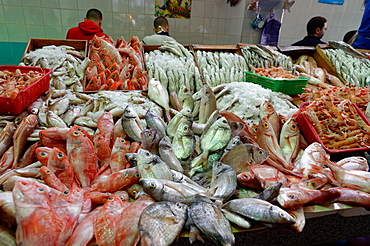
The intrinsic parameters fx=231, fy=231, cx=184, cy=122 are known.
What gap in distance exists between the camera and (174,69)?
10.1 ft

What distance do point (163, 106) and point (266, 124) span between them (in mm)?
1049

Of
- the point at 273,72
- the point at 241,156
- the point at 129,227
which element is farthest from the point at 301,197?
the point at 273,72

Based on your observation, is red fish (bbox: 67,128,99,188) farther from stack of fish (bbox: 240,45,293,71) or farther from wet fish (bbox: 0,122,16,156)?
stack of fish (bbox: 240,45,293,71)

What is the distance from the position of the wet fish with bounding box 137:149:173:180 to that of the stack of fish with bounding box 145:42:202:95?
129 cm

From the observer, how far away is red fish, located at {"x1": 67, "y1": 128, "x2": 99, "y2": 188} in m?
1.53

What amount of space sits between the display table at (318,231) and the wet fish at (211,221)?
0.48 feet

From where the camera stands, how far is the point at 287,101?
2.74 meters

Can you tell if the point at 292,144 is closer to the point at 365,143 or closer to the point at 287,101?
the point at 365,143

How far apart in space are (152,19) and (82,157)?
594 centimetres

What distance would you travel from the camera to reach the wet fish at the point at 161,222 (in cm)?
110

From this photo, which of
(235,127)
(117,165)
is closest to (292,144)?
(235,127)

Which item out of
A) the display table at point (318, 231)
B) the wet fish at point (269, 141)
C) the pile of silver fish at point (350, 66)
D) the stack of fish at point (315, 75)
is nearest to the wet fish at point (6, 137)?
the display table at point (318, 231)

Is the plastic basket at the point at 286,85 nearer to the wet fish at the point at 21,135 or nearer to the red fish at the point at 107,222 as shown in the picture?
the red fish at the point at 107,222

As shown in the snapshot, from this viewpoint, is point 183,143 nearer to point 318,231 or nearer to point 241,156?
point 241,156
